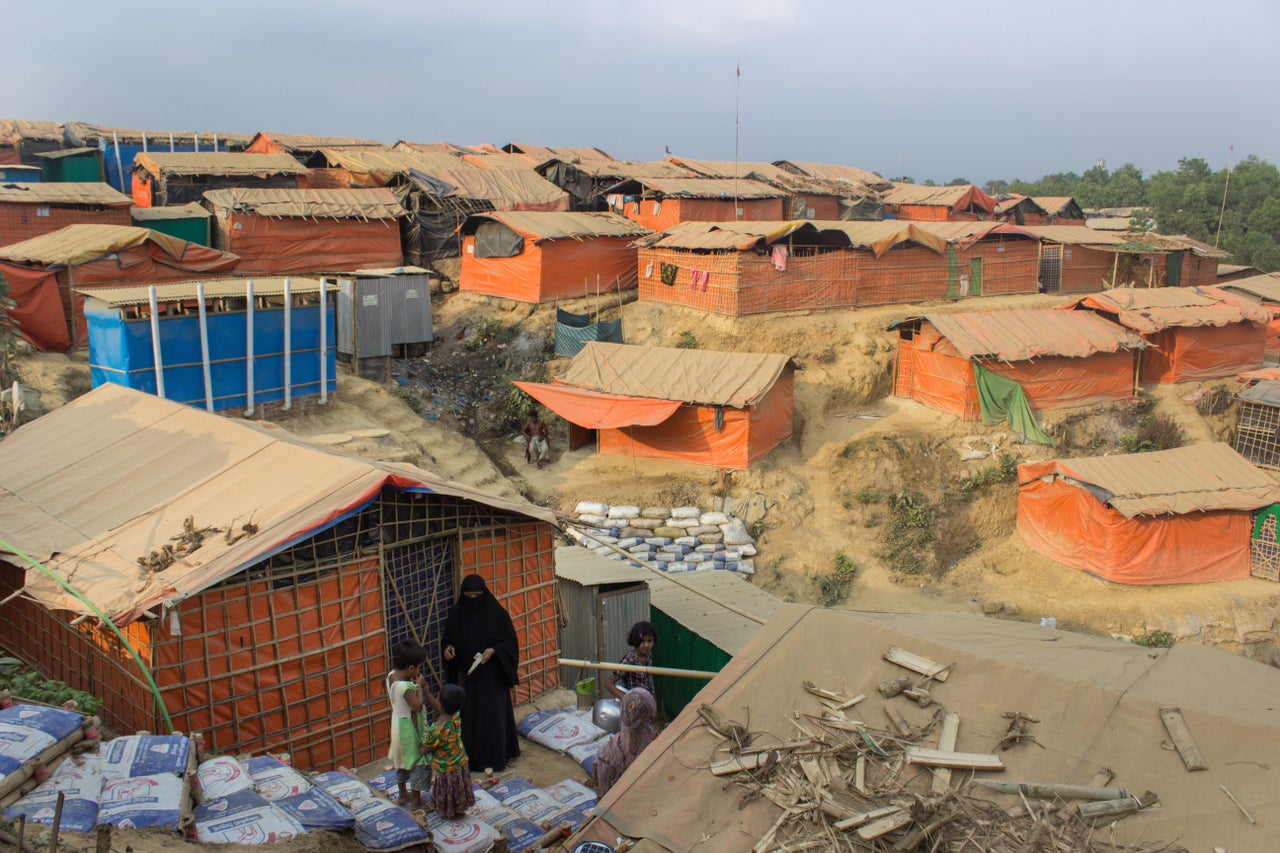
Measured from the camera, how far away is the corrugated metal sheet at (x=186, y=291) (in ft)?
44.0

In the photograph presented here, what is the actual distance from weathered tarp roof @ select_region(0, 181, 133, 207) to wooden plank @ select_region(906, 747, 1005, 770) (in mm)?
21207

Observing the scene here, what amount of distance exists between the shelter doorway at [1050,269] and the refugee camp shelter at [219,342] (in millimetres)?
20974

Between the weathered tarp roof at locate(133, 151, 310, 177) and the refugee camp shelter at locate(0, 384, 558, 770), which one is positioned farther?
the weathered tarp roof at locate(133, 151, 310, 177)

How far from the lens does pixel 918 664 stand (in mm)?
5336

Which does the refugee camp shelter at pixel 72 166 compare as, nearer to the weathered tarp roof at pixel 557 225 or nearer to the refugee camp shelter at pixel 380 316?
the weathered tarp roof at pixel 557 225

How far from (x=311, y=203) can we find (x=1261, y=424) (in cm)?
2241

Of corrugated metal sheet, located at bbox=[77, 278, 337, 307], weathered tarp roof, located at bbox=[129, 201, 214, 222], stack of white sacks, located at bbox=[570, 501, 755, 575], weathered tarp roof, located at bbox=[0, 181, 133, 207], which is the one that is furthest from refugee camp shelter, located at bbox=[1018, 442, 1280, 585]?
weathered tarp roof, located at bbox=[0, 181, 133, 207]

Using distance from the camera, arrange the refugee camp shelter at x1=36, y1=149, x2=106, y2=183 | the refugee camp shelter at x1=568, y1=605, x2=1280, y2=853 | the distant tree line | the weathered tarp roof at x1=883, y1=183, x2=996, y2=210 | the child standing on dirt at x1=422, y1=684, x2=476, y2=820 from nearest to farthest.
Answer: the refugee camp shelter at x1=568, y1=605, x2=1280, y2=853
the child standing on dirt at x1=422, y1=684, x2=476, y2=820
the refugee camp shelter at x1=36, y1=149, x2=106, y2=183
the weathered tarp roof at x1=883, y1=183, x2=996, y2=210
the distant tree line

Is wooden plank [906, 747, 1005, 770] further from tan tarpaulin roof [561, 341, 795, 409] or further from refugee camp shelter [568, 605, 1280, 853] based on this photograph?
tan tarpaulin roof [561, 341, 795, 409]

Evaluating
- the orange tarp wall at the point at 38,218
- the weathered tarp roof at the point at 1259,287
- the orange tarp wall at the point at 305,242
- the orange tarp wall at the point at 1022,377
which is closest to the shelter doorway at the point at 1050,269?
the weathered tarp roof at the point at 1259,287

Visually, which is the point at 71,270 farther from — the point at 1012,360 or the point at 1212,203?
the point at 1212,203

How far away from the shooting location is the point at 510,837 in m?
6.01

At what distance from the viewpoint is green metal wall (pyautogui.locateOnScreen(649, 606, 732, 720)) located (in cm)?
1032

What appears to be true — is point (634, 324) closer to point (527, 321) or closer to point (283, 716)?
point (527, 321)
